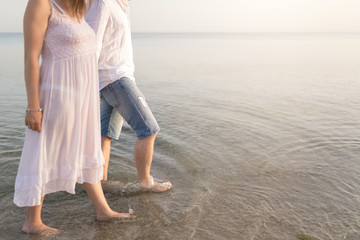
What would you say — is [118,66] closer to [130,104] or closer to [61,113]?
[130,104]

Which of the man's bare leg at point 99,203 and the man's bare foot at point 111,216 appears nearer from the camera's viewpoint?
the man's bare leg at point 99,203

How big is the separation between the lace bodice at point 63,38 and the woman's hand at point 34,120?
0.39m

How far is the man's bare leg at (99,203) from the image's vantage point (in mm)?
2882

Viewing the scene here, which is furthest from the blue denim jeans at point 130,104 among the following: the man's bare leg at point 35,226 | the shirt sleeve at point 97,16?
the man's bare leg at point 35,226

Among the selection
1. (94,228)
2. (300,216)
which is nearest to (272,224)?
(300,216)

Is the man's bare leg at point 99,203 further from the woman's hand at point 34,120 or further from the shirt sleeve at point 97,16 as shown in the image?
the shirt sleeve at point 97,16

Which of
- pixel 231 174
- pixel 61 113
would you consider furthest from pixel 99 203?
pixel 231 174

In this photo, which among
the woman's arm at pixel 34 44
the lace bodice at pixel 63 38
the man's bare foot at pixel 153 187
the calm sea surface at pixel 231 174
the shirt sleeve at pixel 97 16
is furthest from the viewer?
the man's bare foot at pixel 153 187

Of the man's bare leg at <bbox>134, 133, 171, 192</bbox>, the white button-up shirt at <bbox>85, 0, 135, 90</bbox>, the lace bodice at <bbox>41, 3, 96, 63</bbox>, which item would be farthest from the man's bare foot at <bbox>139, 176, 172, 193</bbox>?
the lace bodice at <bbox>41, 3, 96, 63</bbox>

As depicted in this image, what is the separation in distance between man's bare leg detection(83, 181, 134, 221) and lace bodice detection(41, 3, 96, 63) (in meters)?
1.10

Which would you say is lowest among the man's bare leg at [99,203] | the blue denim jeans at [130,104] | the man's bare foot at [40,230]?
the man's bare foot at [40,230]

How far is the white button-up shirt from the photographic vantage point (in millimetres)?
2855

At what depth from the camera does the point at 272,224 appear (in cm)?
301

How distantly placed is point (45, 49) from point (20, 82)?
356 inches
